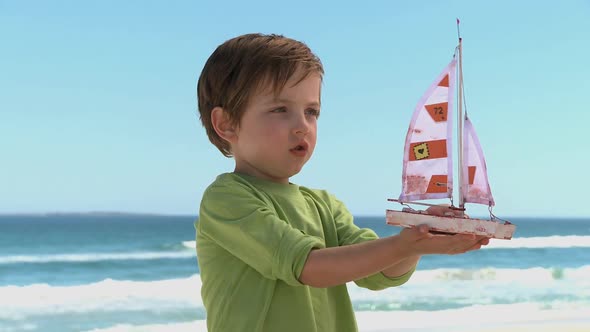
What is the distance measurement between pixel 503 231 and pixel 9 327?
6356 mm

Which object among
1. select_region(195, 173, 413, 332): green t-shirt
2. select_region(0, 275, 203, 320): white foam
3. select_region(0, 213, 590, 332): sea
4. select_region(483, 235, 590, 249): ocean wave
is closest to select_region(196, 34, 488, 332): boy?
select_region(195, 173, 413, 332): green t-shirt

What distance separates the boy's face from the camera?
4.57 ft

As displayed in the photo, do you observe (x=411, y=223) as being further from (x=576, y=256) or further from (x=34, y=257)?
(x=576, y=256)

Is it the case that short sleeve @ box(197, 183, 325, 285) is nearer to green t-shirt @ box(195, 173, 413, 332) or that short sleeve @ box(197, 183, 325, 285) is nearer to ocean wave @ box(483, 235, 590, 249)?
green t-shirt @ box(195, 173, 413, 332)

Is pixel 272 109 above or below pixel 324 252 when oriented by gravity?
above

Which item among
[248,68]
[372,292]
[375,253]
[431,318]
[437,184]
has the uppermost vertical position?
[248,68]

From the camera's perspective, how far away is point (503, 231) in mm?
1108

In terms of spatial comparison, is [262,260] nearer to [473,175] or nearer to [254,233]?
[254,233]

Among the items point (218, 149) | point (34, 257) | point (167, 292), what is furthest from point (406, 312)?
point (34, 257)

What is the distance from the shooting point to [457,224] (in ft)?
3.68

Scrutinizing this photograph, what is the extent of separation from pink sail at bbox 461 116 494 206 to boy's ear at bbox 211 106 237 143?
0.46 metres

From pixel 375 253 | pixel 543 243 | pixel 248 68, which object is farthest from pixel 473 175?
pixel 543 243

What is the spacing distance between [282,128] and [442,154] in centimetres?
30

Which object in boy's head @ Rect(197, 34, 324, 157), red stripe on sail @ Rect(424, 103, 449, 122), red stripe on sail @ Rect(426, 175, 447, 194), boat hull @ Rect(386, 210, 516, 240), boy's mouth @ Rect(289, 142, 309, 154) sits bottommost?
boat hull @ Rect(386, 210, 516, 240)
